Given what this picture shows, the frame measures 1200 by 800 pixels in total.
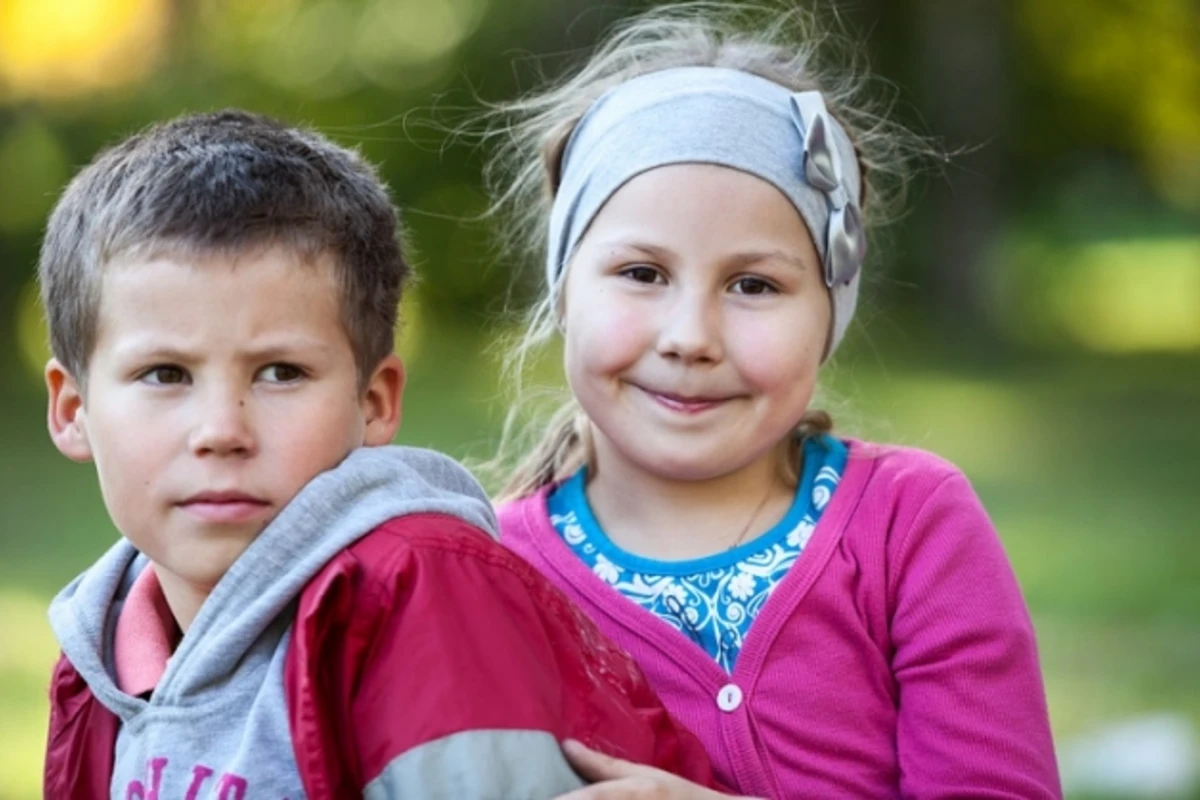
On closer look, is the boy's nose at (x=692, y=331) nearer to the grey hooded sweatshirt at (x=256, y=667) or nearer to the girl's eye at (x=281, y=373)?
the grey hooded sweatshirt at (x=256, y=667)

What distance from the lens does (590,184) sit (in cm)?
312

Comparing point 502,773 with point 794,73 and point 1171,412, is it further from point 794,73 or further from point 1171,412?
point 1171,412

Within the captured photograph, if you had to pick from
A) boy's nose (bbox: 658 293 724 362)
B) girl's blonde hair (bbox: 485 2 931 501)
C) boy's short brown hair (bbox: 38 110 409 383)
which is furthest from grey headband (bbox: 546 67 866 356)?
boy's short brown hair (bbox: 38 110 409 383)

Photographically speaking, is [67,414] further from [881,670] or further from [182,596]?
[881,670]

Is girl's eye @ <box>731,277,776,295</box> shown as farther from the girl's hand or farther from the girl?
the girl's hand

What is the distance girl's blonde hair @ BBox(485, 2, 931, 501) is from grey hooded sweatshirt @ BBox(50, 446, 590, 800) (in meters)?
0.95

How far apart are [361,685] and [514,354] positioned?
1.57 meters

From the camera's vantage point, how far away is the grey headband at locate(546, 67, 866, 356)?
3.02m

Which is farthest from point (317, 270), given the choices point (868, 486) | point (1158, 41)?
point (1158, 41)

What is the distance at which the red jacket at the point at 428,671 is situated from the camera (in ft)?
6.97

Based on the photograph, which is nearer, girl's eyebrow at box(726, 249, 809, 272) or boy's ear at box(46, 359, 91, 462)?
boy's ear at box(46, 359, 91, 462)

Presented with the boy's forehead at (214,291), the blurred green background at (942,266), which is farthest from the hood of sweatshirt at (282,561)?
the blurred green background at (942,266)

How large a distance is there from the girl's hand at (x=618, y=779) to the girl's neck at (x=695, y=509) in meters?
0.73

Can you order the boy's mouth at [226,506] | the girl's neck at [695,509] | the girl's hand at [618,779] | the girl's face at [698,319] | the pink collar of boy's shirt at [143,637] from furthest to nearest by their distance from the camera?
the girl's neck at [695,509], the girl's face at [698,319], the pink collar of boy's shirt at [143,637], the boy's mouth at [226,506], the girl's hand at [618,779]
